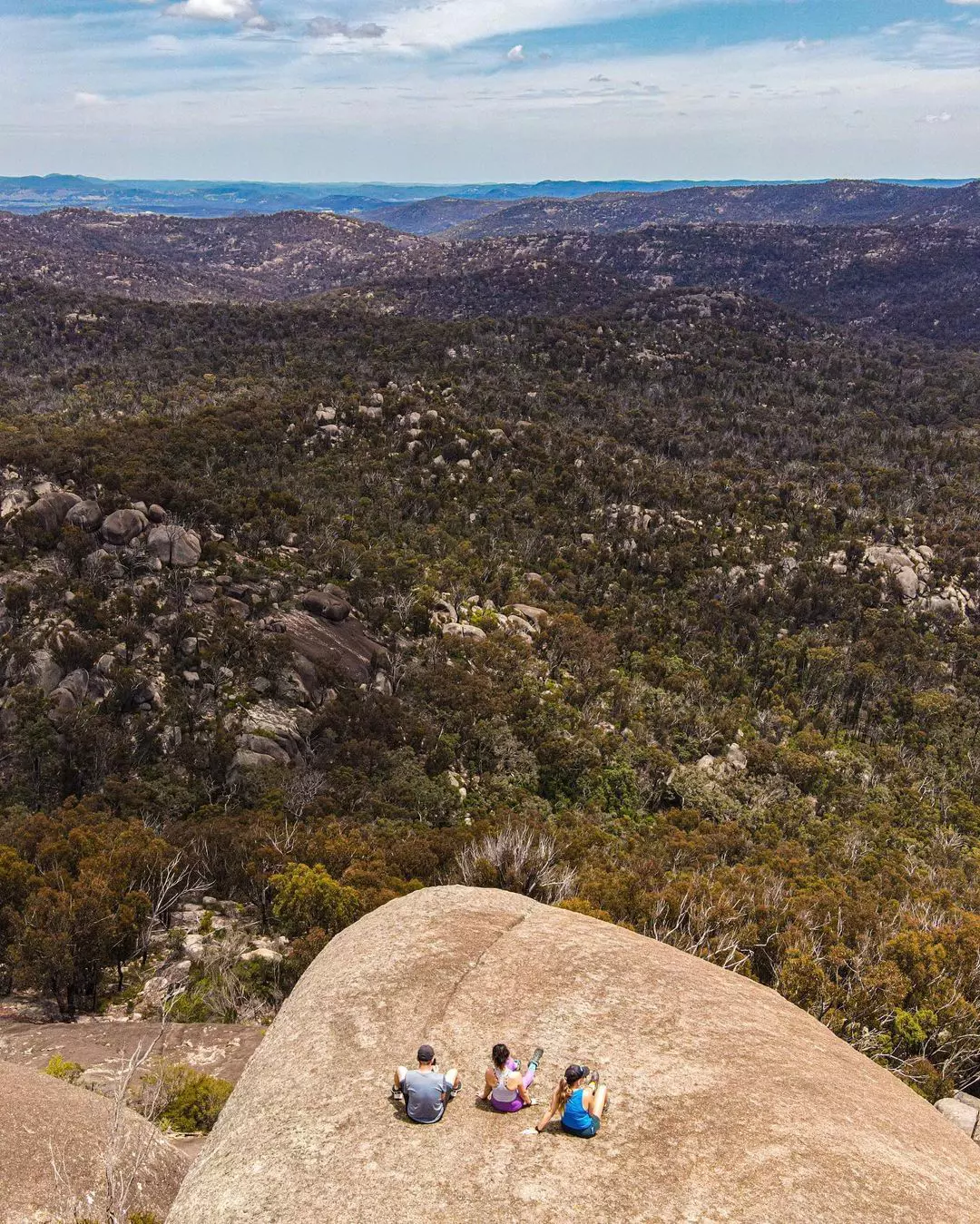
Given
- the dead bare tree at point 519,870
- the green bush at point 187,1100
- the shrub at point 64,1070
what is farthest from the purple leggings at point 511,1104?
the dead bare tree at point 519,870

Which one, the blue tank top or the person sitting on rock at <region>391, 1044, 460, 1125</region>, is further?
the person sitting on rock at <region>391, 1044, 460, 1125</region>

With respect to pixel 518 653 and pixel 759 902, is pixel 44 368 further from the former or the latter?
pixel 759 902

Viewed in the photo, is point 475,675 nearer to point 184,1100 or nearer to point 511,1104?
point 184,1100

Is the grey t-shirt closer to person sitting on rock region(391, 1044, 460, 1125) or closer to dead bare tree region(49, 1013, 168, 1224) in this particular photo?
person sitting on rock region(391, 1044, 460, 1125)

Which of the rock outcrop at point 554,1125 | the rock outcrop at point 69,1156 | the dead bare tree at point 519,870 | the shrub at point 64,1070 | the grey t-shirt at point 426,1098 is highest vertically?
the grey t-shirt at point 426,1098

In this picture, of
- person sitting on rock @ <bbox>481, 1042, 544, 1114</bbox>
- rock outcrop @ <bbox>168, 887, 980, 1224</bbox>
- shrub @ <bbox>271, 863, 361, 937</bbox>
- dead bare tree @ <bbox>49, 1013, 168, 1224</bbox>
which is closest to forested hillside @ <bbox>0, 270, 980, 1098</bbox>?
shrub @ <bbox>271, 863, 361, 937</bbox>

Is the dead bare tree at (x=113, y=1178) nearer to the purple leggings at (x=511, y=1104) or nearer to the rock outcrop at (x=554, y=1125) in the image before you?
the rock outcrop at (x=554, y=1125)

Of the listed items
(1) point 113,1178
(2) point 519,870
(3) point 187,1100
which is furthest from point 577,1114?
(2) point 519,870
